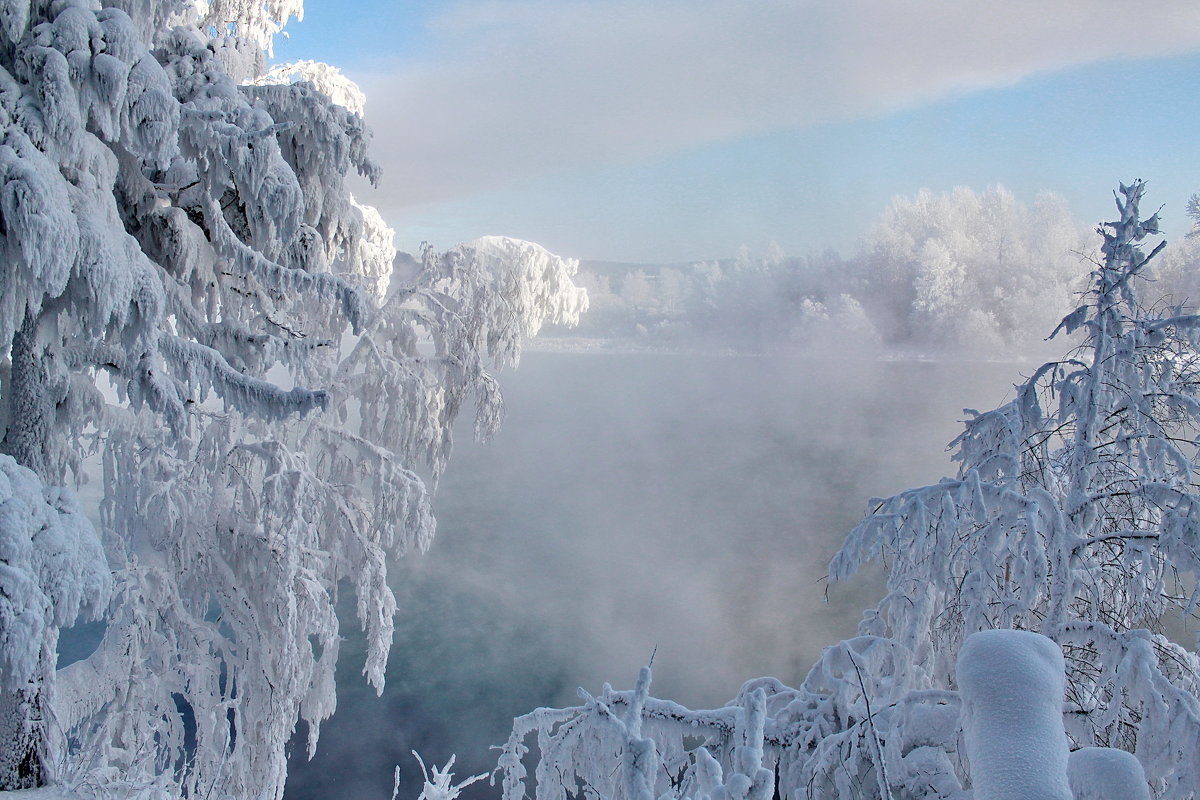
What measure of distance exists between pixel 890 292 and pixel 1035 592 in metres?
30.5

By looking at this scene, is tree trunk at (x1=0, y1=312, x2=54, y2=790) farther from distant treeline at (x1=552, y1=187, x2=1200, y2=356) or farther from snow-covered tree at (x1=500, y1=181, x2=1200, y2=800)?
distant treeline at (x1=552, y1=187, x2=1200, y2=356)

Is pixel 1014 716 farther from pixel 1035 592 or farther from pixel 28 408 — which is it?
pixel 28 408

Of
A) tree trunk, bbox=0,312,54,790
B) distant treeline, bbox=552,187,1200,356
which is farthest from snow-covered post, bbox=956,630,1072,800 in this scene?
distant treeline, bbox=552,187,1200,356

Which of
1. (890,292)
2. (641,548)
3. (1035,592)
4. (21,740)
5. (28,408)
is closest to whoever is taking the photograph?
(1035,592)

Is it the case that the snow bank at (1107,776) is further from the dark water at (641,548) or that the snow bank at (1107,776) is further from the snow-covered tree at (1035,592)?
the dark water at (641,548)

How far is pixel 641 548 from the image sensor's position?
19484 millimetres

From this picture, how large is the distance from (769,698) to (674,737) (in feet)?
1.69

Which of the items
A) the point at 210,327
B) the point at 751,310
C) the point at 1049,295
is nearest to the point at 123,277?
the point at 210,327

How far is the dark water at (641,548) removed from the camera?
12.8 m

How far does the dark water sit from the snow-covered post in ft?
27.2

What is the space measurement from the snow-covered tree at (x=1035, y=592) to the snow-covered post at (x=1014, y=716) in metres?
1.61

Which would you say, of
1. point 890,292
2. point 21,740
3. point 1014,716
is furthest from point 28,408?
point 890,292

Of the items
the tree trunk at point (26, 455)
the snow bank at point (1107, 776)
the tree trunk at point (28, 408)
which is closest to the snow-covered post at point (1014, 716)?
the snow bank at point (1107, 776)

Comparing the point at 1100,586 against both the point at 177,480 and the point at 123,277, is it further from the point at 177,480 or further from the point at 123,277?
the point at 177,480
